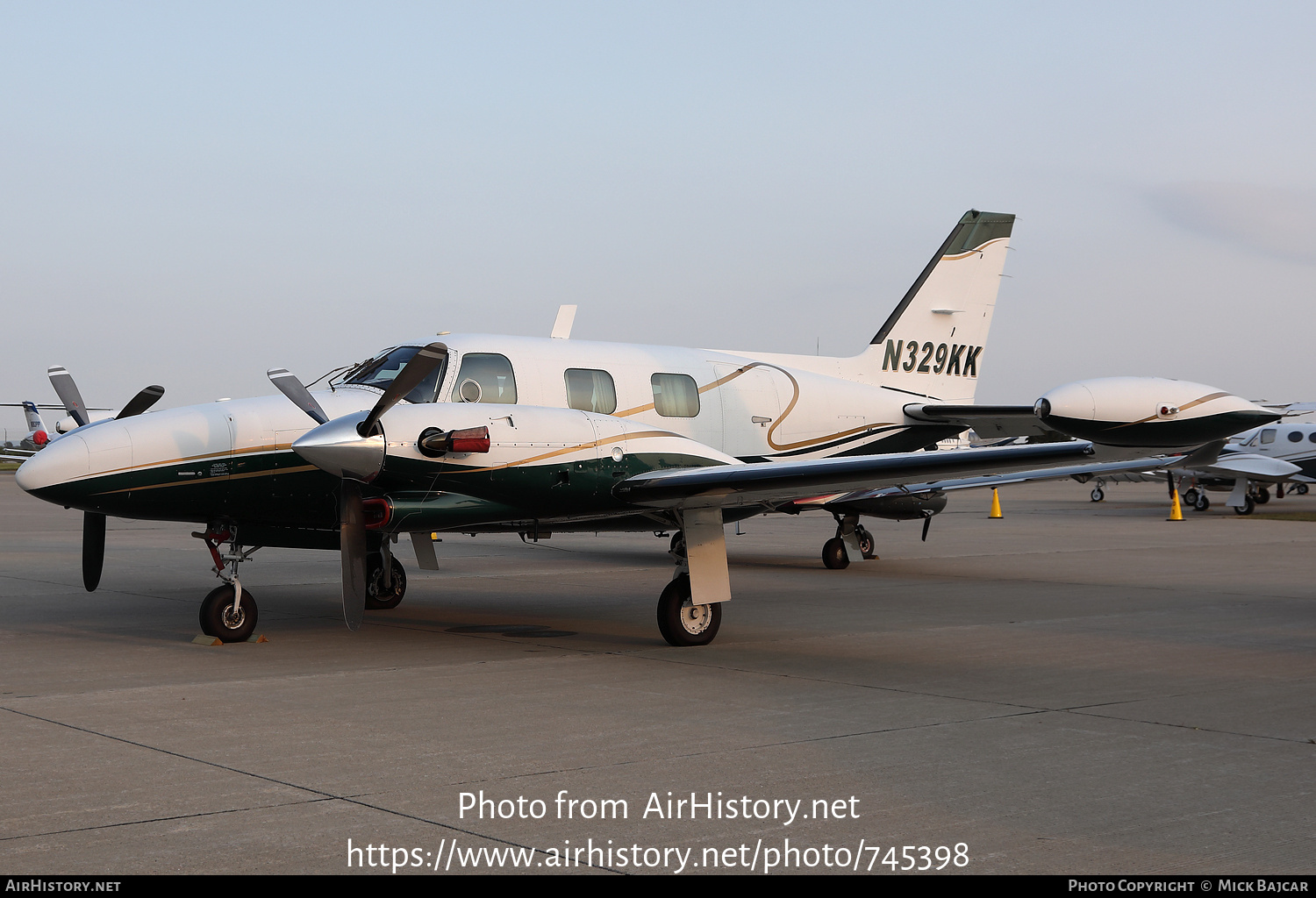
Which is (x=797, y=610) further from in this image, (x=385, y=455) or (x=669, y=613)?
(x=385, y=455)

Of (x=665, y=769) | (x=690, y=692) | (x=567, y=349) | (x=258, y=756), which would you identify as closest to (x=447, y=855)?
(x=665, y=769)

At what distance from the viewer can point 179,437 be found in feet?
29.9

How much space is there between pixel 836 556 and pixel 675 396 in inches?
252

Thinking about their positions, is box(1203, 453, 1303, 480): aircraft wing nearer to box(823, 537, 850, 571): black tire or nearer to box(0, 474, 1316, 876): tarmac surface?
box(823, 537, 850, 571): black tire

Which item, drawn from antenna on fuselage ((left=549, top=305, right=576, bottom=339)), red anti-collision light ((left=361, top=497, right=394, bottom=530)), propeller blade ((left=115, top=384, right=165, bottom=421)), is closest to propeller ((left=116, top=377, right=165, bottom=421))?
propeller blade ((left=115, top=384, right=165, bottom=421))

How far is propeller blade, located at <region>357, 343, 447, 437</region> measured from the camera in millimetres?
8375

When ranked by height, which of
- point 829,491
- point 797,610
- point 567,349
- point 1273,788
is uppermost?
point 567,349

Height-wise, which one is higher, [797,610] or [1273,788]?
[1273,788]

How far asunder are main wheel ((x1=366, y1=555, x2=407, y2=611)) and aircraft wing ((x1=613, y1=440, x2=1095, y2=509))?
12.8ft

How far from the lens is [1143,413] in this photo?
24.6 feet

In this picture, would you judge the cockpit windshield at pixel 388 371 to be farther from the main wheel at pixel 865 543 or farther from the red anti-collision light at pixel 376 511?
the main wheel at pixel 865 543

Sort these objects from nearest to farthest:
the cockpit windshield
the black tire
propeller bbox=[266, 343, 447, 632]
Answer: propeller bbox=[266, 343, 447, 632] → the cockpit windshield → the black tire

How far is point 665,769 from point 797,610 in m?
6.92

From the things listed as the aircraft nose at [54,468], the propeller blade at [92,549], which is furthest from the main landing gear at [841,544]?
the aircraft nose at [54,468]
